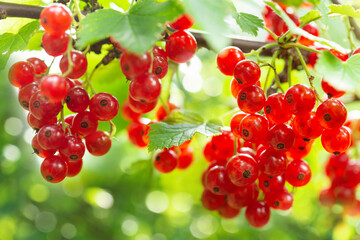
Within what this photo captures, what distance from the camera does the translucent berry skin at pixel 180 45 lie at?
3.18ft

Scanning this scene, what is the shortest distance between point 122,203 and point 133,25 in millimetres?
1938

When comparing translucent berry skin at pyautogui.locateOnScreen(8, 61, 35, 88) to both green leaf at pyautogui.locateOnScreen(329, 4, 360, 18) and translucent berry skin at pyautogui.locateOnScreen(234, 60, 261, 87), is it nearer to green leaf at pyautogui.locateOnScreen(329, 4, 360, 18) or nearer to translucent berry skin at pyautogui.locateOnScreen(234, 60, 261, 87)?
translucent berry skin at pyautogui.locateOnScreen(234, 60, 261, 87)

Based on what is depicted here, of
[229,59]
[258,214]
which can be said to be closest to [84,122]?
[229,59]

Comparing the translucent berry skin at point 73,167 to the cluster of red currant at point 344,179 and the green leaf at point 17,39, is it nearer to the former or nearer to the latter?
the green leaf at point 17,39

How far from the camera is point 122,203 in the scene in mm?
2576

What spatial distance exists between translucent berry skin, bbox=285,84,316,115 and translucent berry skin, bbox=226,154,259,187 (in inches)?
7.9

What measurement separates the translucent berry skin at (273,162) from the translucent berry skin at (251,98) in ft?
0.45

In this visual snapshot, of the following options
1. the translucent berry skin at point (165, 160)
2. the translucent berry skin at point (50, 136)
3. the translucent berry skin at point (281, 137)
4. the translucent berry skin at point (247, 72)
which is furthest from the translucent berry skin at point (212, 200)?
the translucent berry skin at point (50, 136)

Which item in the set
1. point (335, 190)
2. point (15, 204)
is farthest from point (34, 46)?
point (15, 204)

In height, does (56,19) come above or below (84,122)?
above

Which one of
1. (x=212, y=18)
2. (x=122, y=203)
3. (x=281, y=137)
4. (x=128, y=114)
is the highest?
(x=212, y=18)

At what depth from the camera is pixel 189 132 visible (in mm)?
1194

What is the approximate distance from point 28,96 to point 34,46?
0.43 meters

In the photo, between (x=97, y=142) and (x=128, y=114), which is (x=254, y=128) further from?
(x=128, y=114)
